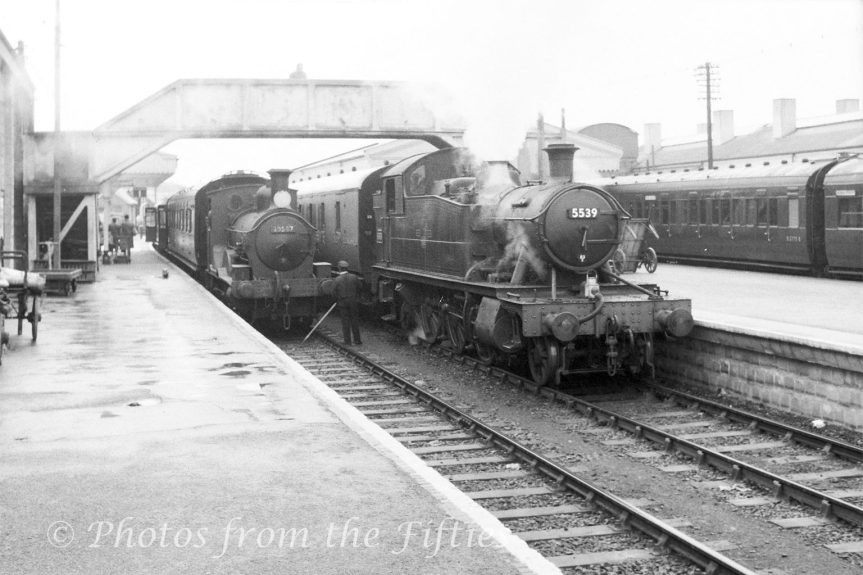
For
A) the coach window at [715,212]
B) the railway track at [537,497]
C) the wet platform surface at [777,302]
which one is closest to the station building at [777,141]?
the coach window at [715,212]

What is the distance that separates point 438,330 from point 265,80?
13.1m

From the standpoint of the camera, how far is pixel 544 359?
12008mm

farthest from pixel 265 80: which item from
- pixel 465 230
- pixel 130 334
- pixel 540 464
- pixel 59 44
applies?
pixel 540 464

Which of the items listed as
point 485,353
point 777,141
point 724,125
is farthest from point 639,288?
point 724,125

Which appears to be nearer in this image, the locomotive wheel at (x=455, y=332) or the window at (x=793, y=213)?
the locomotive wheel at (x=455, y=332)

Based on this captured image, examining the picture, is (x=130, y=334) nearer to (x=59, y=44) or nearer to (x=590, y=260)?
(x=590, y=260)

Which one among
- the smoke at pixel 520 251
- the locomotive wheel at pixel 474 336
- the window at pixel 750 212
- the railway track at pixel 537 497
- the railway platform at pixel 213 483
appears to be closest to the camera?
the railway platform at pixel 213 483

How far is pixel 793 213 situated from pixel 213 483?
19032mm

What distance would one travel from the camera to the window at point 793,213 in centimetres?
2220

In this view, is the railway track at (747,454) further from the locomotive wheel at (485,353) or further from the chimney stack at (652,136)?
the chimney stack at (652,136)

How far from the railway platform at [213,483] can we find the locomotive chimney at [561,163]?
408 cm

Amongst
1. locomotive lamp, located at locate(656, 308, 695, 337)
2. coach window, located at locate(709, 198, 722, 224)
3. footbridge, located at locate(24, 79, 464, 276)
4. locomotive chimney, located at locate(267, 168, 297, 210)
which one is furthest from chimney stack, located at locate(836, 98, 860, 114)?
locomotive lamp, located at locate(656, 308, 695, 337)

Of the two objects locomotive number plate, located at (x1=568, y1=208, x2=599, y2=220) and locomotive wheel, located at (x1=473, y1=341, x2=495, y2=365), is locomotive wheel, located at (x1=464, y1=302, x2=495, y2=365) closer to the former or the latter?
locomotive wheel, located at (x1=473, y1=341, x2=495, y2=365)

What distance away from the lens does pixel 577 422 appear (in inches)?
414
